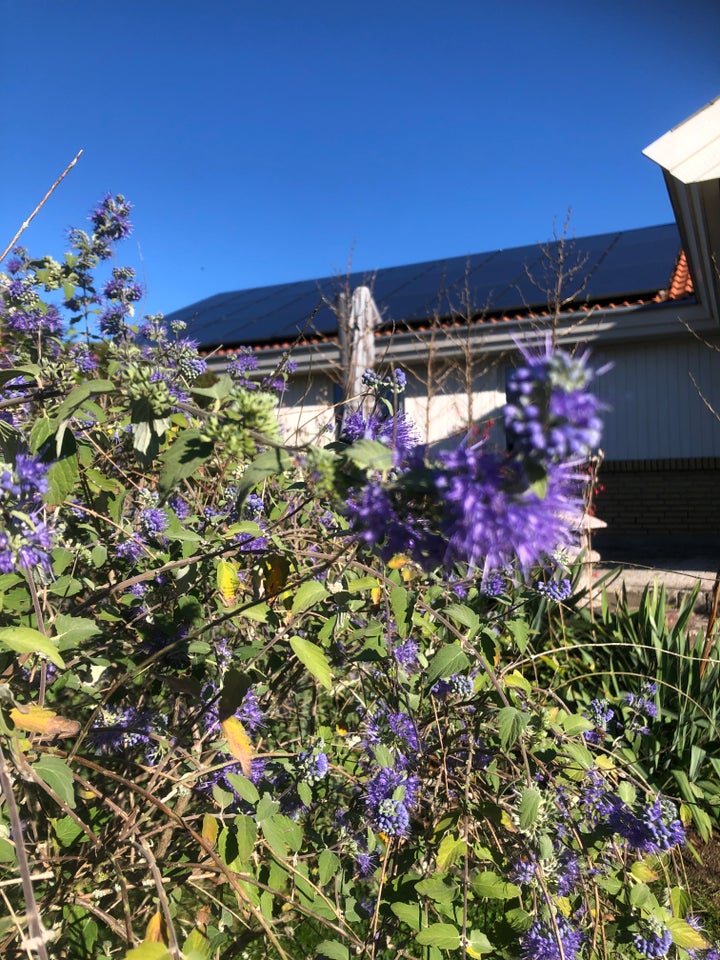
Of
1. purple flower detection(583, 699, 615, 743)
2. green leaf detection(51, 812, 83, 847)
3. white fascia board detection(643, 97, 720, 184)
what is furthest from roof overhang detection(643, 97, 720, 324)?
green leaf detection(51, 812, 83, 847)

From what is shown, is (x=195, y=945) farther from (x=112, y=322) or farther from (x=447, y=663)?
(x=112, y=322)

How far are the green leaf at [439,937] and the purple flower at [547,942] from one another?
0.56 ft

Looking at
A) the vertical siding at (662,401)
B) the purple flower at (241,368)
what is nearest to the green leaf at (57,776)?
the purple flower at (241,368)

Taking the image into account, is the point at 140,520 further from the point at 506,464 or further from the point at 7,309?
the point at 506,464

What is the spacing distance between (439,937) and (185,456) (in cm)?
106

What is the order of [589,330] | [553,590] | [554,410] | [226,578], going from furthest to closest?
[589,330] → [553,590] → [226,578] → [554,410]

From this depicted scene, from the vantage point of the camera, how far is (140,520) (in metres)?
1.75

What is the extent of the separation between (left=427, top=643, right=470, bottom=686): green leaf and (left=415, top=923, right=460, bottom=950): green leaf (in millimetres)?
475

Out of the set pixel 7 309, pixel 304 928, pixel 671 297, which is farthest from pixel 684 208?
pixel 304 928

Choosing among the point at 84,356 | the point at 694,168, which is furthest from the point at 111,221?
the point at 694,168

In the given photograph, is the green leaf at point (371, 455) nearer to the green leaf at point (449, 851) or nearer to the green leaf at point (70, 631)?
the green leaf at point (70, 631)

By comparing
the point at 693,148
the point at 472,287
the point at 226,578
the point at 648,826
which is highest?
the point at 472,287

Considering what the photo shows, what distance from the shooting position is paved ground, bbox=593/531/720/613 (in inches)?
162

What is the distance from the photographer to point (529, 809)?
1.26 m
